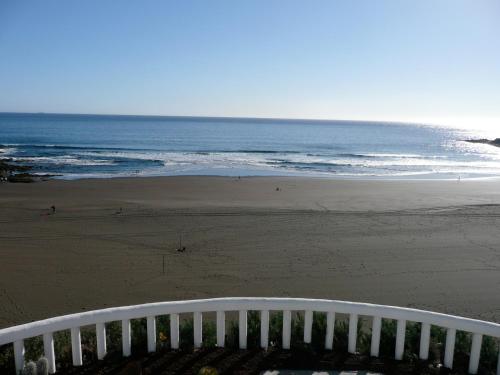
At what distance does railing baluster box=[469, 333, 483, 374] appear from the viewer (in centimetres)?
372

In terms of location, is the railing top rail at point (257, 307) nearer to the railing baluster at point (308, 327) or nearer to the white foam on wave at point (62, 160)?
the railing baluster at point (308, 327)

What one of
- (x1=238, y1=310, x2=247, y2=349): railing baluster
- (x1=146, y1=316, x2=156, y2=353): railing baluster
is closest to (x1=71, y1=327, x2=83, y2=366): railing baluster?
(x1=146, y1=316, x2=156, y2=353): railing baluster

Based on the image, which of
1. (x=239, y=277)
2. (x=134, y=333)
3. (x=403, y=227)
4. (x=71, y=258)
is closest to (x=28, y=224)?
(x=71, y=258)

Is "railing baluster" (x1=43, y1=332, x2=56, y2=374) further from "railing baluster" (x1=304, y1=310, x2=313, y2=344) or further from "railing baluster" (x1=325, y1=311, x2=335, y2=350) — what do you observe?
"railing baluster" (x1=325, y1=311, x2=335, y2=350)

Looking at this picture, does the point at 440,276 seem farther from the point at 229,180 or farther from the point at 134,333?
the point at 229,180

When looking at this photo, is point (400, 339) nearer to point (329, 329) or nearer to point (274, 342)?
point (329, 329)

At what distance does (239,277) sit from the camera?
822 centimetres

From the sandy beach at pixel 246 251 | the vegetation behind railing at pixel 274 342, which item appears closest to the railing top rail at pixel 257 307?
the vegetation behind railing at pixel 274 342

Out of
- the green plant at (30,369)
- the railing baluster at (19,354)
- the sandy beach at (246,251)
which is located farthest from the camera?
the sandy beach at (246,251)

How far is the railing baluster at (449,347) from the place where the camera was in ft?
12.5

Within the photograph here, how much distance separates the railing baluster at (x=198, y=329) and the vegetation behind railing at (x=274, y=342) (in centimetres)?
9

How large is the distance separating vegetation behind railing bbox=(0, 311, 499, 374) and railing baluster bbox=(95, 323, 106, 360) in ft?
0.42

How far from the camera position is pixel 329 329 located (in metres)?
4.04

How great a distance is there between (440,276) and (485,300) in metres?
1.22
